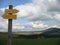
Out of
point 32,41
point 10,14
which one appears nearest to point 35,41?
point 32,41

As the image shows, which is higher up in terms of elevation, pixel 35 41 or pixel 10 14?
pixel 10 14

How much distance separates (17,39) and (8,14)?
8.52ft

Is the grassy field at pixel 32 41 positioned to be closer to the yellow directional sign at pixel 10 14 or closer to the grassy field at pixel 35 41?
the grassy field at pixel 35 41

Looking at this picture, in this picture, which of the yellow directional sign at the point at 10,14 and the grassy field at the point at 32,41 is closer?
the yellow directional sign at the point at 10,14

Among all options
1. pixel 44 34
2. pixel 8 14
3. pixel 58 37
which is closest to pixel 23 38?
pixel 44 34

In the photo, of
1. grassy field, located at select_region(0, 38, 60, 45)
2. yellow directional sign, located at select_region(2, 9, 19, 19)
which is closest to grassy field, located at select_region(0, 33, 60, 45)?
grassy field, located at select_region(0, 38, 60, 45)

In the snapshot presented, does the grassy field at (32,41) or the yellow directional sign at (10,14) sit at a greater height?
the yellow directional sign at (10,14)

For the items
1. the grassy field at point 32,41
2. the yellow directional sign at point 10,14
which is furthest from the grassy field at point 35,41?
the yellow directional sign at point 10,14

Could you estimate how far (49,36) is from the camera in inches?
274

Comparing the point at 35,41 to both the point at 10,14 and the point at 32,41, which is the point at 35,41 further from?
the point at 10,14

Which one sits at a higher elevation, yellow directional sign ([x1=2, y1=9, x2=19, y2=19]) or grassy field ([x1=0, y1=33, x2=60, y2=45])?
yellow directional sign ([x1=2, y1=9, x2=19, y2=19])

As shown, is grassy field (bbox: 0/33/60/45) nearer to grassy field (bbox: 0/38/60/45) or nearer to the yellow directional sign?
grassy field (bbox: 0/38/60/45)

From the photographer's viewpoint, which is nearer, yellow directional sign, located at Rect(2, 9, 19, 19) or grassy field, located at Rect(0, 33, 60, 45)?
yellow directional sign, located at Rect(2, 9, 19, 19)

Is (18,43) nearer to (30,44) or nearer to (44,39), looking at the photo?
(30,44)
